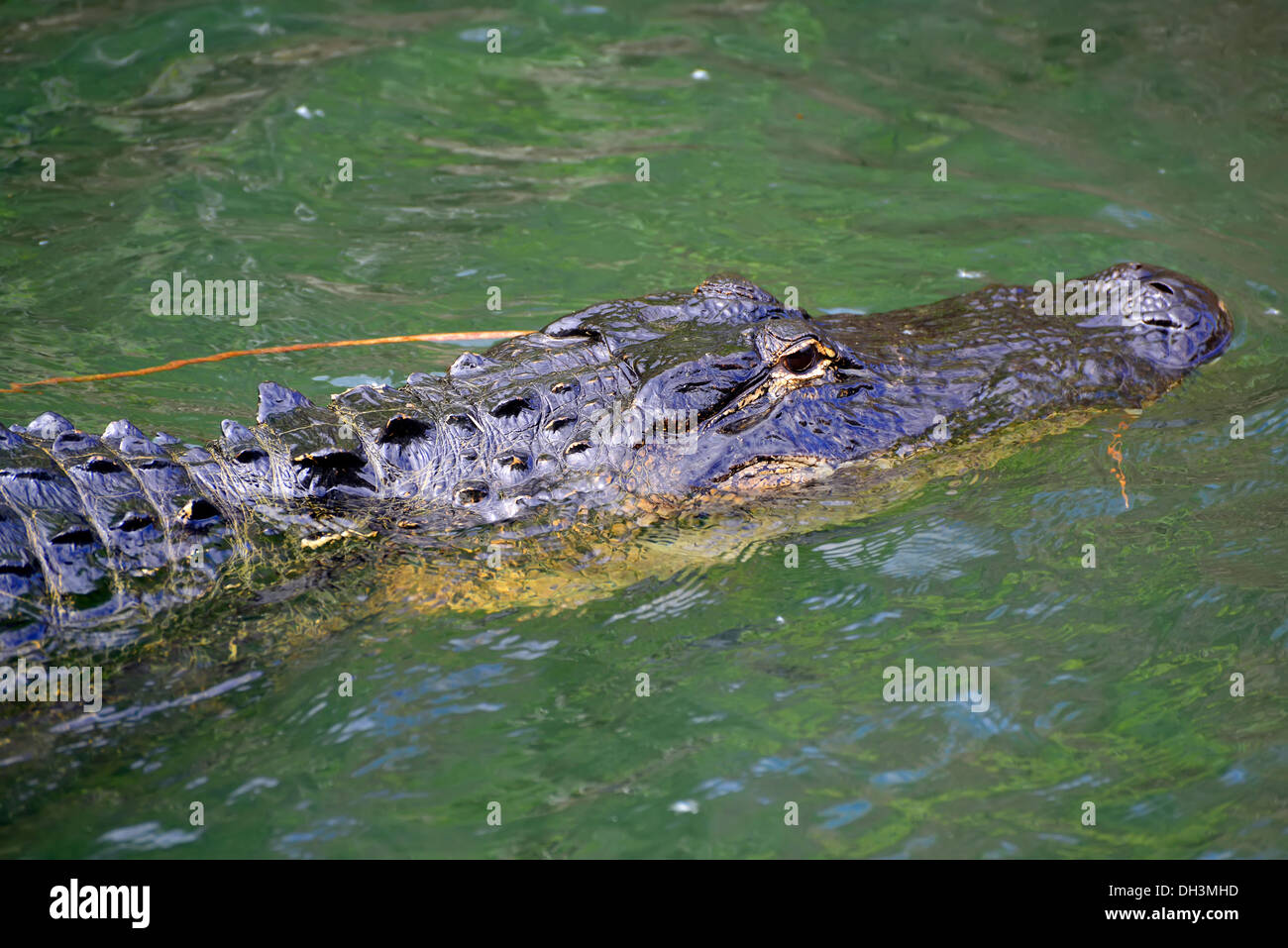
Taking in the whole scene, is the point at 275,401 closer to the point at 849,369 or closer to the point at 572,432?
the point at 572,432

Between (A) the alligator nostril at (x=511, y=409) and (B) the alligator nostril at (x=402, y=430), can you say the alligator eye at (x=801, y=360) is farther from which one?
(B) the alligator nostril at (x=402, y=430)

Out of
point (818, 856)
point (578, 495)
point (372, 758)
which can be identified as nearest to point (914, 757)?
point (818, 856)

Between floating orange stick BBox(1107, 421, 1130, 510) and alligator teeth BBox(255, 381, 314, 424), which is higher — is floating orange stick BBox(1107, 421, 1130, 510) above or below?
below

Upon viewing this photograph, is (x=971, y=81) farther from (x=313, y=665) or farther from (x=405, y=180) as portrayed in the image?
(x=313, y=665)

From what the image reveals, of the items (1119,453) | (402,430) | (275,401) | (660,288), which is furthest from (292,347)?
(1119,453)

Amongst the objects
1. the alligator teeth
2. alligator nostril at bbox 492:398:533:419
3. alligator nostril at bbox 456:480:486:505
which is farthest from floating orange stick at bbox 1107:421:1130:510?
the alligator teeth

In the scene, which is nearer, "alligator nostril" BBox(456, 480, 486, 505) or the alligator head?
"alligator nostril" BBox(456, 480, 486, 505)

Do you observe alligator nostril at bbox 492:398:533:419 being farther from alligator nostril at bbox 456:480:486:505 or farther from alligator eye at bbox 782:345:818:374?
alligator eye at bbox 782:345:818:374
